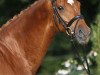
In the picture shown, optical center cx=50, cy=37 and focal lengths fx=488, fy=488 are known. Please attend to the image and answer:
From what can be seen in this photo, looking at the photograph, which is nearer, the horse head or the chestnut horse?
the chestnut horse

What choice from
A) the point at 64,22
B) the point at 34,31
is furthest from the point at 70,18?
the point at 34,31

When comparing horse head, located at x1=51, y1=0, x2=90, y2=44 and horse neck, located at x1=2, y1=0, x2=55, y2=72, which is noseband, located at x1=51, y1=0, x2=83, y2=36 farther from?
horse neck, located at x1=2, y1=0, x2=55, y2=72

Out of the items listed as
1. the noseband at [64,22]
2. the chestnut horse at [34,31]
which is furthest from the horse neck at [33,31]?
the noseband at [64,22]

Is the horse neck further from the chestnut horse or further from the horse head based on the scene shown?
the horse head

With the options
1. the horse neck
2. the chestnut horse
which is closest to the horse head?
the chestnut horse

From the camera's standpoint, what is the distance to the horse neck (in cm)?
620

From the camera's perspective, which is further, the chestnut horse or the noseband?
the noseband

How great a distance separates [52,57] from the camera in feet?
43.3

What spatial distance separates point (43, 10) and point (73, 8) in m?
0.39

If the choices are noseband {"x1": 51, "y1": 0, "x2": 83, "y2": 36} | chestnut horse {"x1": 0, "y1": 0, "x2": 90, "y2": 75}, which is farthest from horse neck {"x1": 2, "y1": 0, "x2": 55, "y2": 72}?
noseband {"x1": 51, "y1": 0, "x2": 83, "y2": 36}

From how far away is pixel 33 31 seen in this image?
247 inches

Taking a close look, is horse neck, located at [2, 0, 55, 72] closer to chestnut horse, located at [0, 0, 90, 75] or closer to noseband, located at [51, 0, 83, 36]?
chestnut horse, located at [0, 0, 90, 75]

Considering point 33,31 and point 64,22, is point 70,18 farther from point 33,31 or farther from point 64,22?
point 33,31

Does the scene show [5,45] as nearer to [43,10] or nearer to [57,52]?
[43,10]
